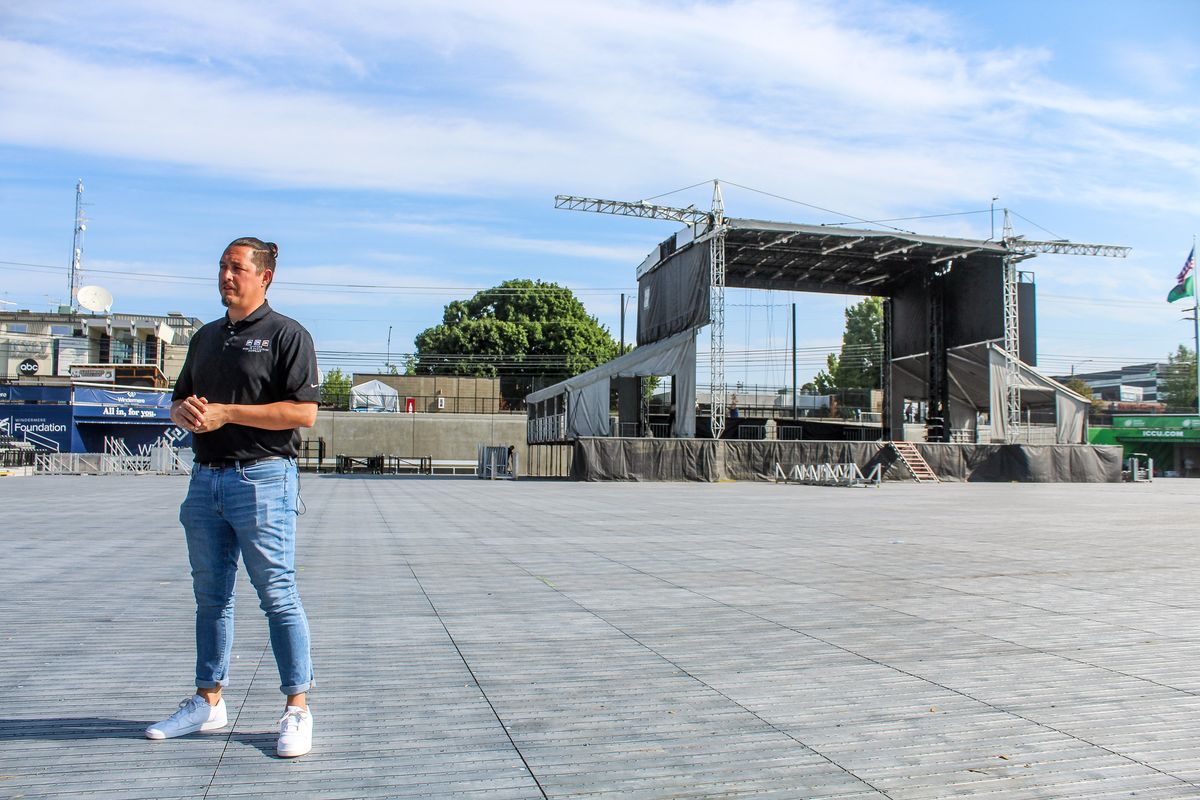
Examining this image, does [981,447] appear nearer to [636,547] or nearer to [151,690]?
[636,547]

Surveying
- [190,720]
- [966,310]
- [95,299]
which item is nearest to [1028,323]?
[966,310]

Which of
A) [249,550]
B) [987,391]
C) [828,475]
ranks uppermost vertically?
[987,391]

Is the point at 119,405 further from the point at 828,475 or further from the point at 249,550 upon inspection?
the point at 249,550

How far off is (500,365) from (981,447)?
3748 centimetres

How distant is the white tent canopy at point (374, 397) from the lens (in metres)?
53.9

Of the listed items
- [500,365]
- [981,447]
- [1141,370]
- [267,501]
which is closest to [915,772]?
[267,501]

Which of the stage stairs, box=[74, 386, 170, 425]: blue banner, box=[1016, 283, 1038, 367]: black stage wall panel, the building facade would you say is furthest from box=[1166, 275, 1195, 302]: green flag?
the building facade

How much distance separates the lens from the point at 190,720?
3.26m

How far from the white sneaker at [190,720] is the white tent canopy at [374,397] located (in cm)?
5184

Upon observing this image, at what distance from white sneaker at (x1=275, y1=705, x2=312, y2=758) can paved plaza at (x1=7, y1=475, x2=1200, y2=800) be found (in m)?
0.05

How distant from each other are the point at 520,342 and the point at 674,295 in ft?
97.9

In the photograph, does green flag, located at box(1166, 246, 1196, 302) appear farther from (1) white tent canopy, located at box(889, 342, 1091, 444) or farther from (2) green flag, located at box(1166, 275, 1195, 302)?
(1) white tent canopy, located at box(889, 342, 1091, 444)

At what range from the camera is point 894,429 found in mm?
38875

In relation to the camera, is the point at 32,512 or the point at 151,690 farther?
the point at 32,512
